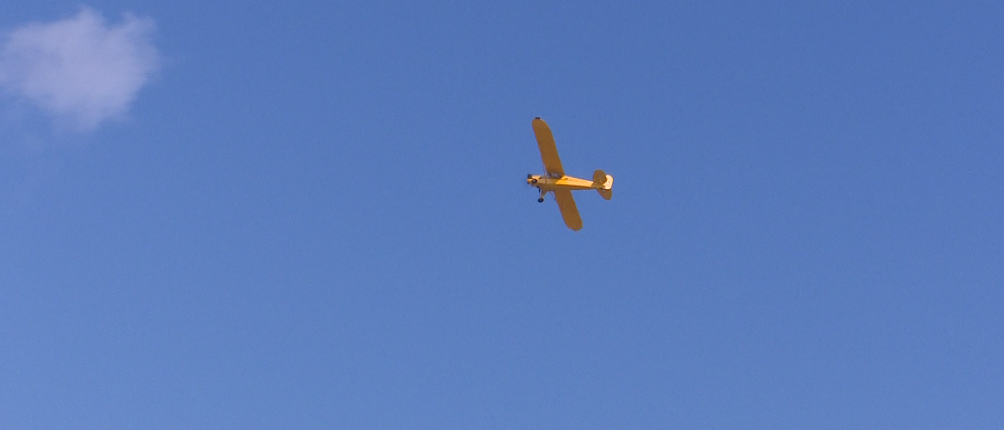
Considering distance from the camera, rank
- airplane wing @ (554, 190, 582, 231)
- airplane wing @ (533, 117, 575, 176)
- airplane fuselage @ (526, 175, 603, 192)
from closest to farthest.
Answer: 1. airplane wing @ (533, 117, 575, 176)
2. airplane fuselage @ (526, 175, 603, 192)
3. airplane wing @ (554, 190, 582, 231)

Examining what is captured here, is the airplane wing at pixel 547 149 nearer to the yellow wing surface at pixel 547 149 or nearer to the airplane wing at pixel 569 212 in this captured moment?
the yellow wing surface at pixel 547 149

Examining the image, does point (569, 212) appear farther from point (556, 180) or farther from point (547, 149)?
point (547, 149)

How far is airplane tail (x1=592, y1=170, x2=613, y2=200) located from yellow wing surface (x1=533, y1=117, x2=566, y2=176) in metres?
2.33

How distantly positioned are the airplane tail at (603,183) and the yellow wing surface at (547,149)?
233 centimetres

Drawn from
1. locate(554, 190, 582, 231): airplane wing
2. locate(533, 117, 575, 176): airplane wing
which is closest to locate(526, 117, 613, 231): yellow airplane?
locate(533, 117, 575, 176): airplane wing

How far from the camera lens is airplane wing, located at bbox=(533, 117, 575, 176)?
108 meters

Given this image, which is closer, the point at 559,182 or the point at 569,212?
the point at 559,182

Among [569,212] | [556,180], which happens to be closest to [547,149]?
[556,180]

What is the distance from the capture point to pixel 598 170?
11006cm

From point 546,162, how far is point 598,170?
3.56 metres

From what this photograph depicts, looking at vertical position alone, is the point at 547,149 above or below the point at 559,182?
above

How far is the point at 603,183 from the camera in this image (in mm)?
110438

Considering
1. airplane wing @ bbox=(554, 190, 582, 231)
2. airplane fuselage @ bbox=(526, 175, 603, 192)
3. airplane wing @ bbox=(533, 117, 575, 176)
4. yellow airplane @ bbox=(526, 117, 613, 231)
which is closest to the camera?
airplane wing @ bbox=(533, 117, 575, 176)

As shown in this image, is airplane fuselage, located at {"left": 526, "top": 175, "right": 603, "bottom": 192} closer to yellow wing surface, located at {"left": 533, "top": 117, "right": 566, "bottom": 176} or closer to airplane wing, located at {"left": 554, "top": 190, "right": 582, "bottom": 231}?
yellow wing surface, located at {"left": 533, "top": 117, "right": 566, "bottom": 176}
